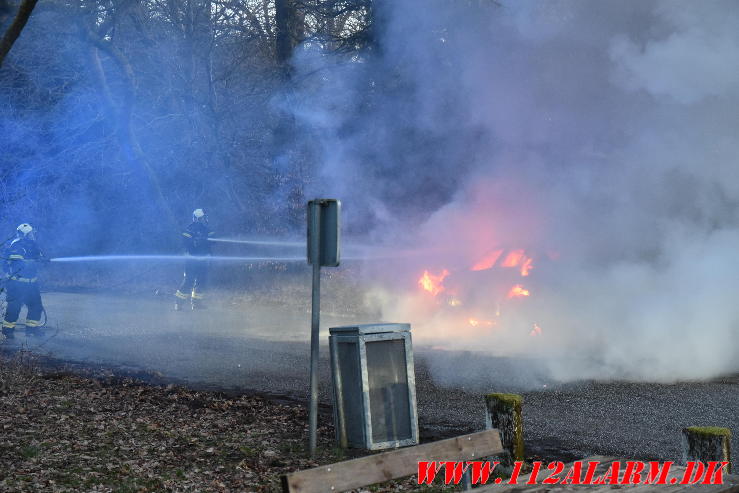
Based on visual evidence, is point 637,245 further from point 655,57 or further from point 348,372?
point 348,372

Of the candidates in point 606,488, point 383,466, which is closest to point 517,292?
point 606,488

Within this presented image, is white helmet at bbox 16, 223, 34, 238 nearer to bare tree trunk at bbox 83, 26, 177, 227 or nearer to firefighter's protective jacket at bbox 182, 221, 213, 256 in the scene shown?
firefighter's protective jacket at bbox 182, 221, 213, 256

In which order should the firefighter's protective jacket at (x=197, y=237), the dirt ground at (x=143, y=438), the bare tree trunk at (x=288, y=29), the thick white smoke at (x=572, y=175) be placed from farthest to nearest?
the bare tree trunk at (x=288, y=29)
the firefighter's protective jacket at (x=197, y=237)
the thick white smoke at (x=572, y=175)
the dirt ground at (x=143, y=438)

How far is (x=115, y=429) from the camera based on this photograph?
275 inches

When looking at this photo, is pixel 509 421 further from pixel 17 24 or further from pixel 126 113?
pixel 126 113

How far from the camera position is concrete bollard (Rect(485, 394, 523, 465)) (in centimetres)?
544

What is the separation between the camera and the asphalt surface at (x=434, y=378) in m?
6.98

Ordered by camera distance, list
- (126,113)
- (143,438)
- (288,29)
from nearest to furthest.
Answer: (143,438) → (126,113) → (288,29)

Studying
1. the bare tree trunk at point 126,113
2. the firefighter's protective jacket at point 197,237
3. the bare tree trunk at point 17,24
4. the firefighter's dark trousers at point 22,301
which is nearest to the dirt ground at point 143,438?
the bare tree trunk at point 17,24

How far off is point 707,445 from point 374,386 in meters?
2.54

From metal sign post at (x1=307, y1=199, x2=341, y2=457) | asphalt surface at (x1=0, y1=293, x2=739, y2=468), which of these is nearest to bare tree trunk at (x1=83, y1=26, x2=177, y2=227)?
asphalt surface at (x1=0, y1=293, x2=739, y2=468)

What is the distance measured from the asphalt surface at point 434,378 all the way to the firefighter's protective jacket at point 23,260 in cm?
95

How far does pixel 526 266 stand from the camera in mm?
12633

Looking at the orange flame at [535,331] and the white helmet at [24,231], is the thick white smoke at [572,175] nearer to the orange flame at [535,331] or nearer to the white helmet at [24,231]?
the orange flame at [535,331]
